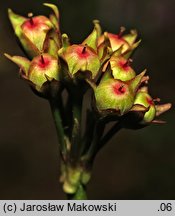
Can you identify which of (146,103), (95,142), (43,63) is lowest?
(95,142)

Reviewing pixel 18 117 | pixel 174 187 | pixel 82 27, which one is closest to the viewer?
pixel 174 187

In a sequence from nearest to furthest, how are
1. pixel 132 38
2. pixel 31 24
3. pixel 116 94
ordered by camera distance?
pixel 116 94 < pixel 31 24 < pixel 132 38

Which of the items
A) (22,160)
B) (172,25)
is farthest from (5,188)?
(172,25)

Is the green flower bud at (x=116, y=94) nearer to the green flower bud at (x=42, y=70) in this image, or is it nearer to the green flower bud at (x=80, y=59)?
the green flower bud at (x=80, y=59)

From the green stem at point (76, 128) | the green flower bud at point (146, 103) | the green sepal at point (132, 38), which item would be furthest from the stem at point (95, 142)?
the green sepal at point (132, 38)

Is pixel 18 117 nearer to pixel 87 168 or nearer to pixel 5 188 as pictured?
pixel 5 188

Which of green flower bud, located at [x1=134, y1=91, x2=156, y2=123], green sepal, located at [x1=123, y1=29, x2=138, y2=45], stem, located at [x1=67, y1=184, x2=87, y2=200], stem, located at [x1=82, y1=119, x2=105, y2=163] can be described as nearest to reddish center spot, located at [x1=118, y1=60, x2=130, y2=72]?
green flower bud, located at [x1=134, y1=91, x2=156, y2=123]

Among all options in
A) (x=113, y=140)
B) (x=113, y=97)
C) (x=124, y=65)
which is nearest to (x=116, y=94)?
(x=113, y=97)

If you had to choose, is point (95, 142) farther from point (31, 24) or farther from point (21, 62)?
point (31, 24)
